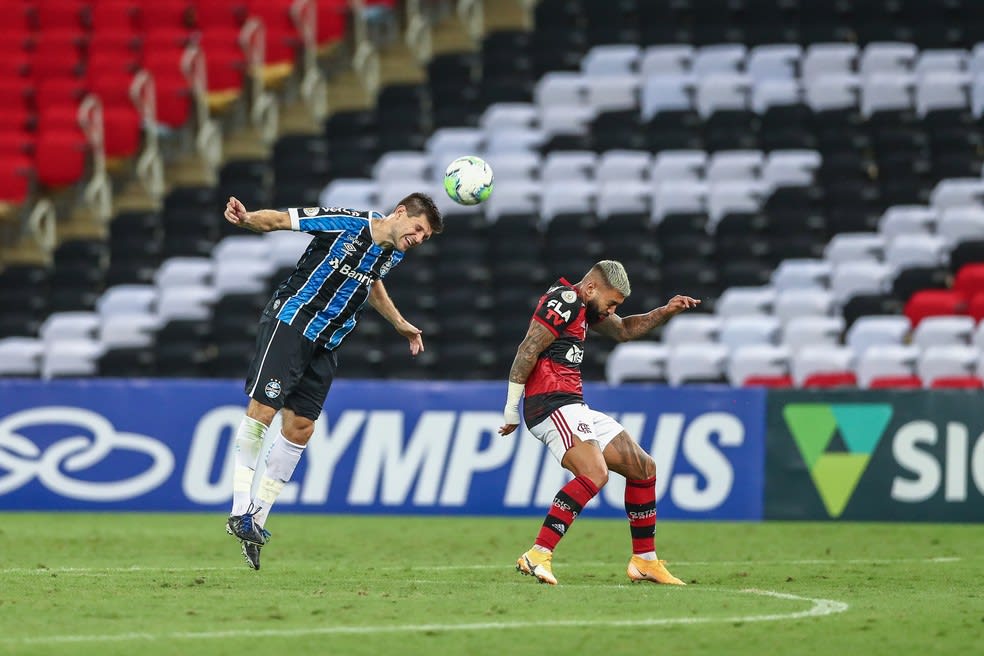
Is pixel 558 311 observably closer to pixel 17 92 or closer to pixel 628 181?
pixel 628 181

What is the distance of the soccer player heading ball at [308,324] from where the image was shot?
1166 cm

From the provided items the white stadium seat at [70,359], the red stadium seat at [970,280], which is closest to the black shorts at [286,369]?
the white stadium seat at [70,359]

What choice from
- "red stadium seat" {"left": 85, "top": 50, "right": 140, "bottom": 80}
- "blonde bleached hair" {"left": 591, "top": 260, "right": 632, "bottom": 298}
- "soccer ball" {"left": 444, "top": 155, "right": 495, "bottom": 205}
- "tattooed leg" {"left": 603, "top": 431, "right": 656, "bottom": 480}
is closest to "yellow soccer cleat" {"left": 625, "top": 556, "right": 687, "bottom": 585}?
"tattooed leg" {"left": 603, "top": 431, "right": 656, "bottom": 480}

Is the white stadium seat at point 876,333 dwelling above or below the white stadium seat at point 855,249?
below

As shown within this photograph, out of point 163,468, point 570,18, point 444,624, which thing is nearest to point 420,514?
point 163,468

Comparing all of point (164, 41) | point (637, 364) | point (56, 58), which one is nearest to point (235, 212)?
point (637, 364)

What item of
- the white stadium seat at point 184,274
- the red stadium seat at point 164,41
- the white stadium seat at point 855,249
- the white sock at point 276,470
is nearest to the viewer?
the white sock at point 276,470

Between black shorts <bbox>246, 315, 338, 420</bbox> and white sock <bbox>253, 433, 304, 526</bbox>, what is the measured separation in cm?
27

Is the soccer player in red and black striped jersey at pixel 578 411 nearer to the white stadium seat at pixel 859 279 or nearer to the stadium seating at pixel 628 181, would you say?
the stadium seating at pixel 628 181

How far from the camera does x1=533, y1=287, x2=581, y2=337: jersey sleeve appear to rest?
11.5 m

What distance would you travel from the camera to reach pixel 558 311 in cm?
1152

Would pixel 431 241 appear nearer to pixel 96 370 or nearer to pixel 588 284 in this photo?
pixel 96 370

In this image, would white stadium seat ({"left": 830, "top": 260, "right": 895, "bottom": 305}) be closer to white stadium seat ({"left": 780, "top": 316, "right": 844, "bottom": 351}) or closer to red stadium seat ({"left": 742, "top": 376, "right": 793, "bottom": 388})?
white stadium seat ({"left": 780, "top": 316, "right": 844, "bottom": 351})

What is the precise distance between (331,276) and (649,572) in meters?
3.17
